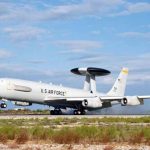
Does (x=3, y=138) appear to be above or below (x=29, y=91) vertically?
below

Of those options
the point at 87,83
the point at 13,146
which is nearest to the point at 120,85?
the point at 87,83

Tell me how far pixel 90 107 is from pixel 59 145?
51.3 metres

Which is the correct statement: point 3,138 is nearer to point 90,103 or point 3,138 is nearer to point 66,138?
point 66,138

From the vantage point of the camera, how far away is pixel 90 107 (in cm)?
7488

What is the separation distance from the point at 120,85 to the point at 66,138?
220ft

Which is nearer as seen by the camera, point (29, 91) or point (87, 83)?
point (29, 91)

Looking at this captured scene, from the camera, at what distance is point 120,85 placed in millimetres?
92125

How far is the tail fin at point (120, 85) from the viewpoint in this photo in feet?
300

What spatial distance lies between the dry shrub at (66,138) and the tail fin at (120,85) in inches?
2501

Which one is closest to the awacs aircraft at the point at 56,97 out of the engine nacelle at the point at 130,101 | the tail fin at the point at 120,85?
the engine nacelle at the point at 130,101

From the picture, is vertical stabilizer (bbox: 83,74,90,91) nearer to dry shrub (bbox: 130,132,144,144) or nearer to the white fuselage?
the white fuselage

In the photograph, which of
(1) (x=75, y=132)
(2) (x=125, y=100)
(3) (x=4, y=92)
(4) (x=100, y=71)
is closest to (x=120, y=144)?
(1) (x=75, y=132)

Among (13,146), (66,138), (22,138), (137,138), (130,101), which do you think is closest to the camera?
(13,146)

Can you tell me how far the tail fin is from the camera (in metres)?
91.3
